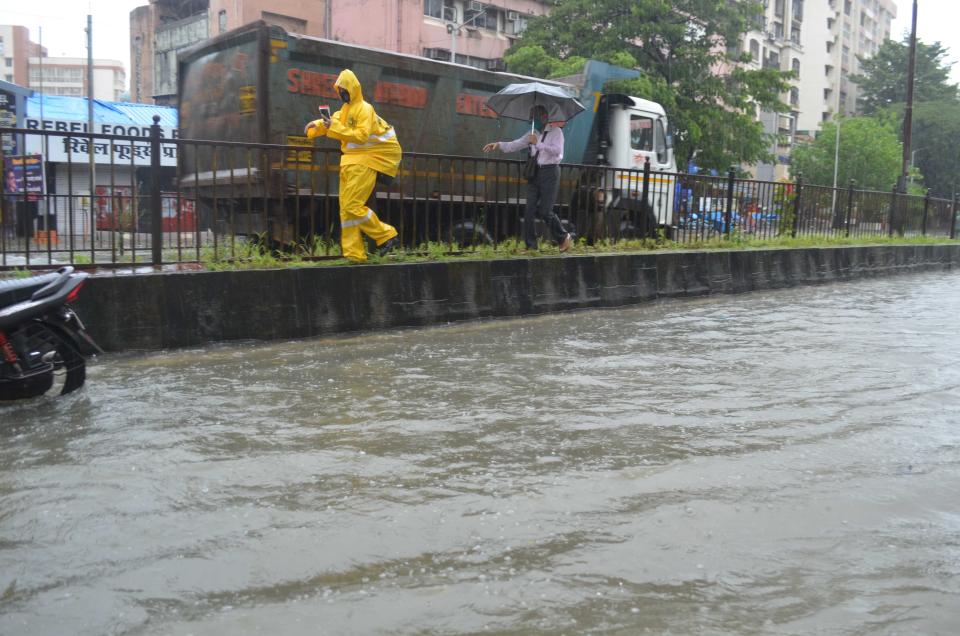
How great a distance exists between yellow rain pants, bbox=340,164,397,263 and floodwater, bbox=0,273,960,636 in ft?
5.92

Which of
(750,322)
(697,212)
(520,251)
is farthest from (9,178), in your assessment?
(697,212)

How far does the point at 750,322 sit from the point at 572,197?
127 inches

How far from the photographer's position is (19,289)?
16.6 ft

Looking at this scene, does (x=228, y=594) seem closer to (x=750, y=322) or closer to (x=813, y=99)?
(x=750, y=322)

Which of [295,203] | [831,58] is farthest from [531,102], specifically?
[831,58]

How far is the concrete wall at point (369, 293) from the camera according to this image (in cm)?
674

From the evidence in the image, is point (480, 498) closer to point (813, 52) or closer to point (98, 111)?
point (98, 111)

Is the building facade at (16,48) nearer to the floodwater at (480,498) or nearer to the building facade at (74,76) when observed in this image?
the building facade at (74,76)

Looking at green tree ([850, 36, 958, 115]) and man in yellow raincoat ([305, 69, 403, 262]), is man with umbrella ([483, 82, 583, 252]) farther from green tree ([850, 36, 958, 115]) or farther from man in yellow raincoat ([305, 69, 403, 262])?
green tree ([850, 36, 958, 115])

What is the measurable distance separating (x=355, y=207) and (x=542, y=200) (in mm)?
2868

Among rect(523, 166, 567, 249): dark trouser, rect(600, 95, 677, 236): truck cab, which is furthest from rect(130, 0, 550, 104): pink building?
rect(523, 166, 567, 249): dark trouser

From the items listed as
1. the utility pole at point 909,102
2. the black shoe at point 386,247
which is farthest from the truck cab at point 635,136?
the utility pole at point 909,102

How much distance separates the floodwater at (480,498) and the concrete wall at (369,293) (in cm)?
41

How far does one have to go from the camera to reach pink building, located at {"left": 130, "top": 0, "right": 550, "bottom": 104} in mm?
32531
